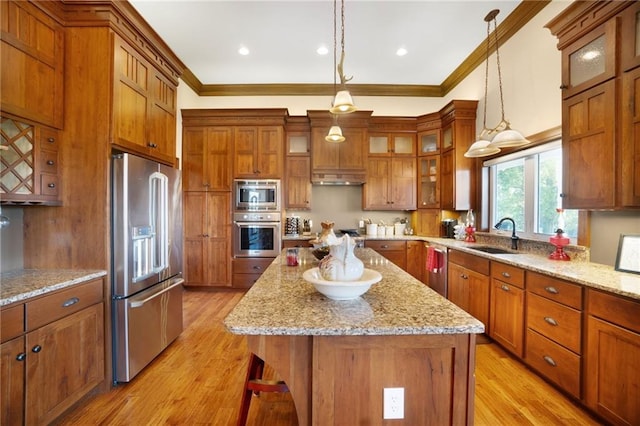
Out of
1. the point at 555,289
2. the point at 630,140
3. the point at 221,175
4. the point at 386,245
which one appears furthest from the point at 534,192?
the point at 221,175

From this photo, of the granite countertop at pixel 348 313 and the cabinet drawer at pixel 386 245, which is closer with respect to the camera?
the granite countertop at pixel 348 313

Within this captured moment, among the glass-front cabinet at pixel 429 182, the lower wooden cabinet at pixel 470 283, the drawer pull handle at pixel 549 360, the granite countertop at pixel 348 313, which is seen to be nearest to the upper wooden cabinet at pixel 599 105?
the lower wooden cabinet at pixel 470 283

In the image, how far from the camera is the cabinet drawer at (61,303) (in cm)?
147

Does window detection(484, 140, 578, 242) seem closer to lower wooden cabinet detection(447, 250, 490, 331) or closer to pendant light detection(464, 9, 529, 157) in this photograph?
pendant light detection(464, 9, 529, 157)

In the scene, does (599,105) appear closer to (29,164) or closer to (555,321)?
(555,321)

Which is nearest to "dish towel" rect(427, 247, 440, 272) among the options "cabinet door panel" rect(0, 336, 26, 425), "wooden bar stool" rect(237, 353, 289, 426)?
"wooden bar stool" rect(237, 353, 289, 426)

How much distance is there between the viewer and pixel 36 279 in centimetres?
167

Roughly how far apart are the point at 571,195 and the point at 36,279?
375cm

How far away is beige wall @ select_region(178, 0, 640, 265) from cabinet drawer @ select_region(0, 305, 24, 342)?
340 cm

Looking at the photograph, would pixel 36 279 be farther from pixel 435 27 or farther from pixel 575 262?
pixel 435 27

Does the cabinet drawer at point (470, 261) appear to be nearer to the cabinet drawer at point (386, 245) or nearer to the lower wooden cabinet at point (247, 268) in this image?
the cabinet drawer at point (386, 245)

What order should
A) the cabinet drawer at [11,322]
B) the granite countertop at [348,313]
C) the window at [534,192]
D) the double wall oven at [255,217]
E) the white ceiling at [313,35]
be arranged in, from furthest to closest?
the double wall oven at [255,217]
the white ceiling at [313,35]
the window at [534,192]
the cabinet drawer at [11,322]
the granite countertop at [348,313]

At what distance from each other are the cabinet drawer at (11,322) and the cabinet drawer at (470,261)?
3399 millimetres

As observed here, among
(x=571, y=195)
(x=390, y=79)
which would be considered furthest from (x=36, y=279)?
(x=390, y=79)
